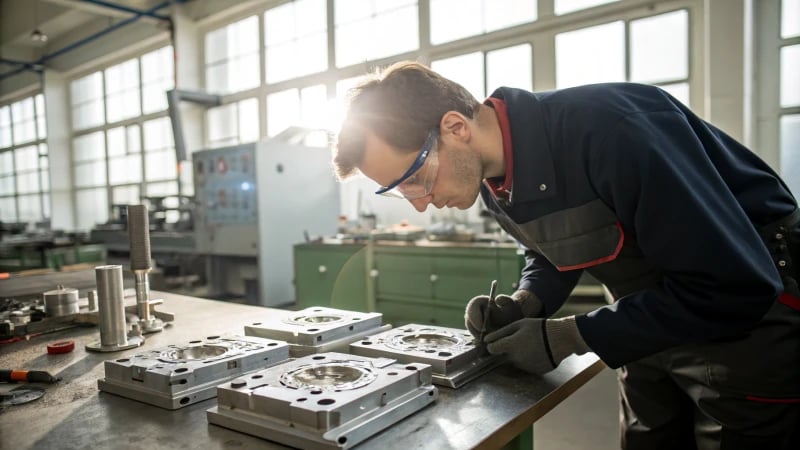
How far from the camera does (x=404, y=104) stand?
38.0 inches

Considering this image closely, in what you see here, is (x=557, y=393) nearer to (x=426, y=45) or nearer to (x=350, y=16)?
(x=426, y=45)

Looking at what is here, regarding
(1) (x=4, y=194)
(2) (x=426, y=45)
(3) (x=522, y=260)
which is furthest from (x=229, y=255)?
(1) (x=4, y=194)

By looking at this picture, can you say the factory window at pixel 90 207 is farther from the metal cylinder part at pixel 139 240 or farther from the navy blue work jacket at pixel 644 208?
the navy blue work jacket at pixel 644 208

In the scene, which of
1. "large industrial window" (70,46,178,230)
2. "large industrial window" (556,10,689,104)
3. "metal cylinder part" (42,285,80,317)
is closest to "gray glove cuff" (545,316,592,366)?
"metal cylinder part" (42,285,80,317)

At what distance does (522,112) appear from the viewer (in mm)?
955

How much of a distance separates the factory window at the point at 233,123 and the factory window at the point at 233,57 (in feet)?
0.69

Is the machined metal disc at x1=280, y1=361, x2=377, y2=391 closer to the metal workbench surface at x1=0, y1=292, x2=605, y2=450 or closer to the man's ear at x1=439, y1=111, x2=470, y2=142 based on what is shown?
the metal workbench surface at x1=0, y1=292, x2=605, y2=450

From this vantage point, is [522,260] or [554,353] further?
[522,260]

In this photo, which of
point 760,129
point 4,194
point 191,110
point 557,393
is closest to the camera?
point 557,393

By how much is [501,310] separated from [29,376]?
2.94ft

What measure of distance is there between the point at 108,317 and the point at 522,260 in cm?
205

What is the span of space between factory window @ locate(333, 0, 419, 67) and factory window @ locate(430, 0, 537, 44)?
0.23 meters

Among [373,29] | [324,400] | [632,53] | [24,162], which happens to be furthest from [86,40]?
[324,400]

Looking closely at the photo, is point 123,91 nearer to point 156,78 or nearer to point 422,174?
point 156,78
